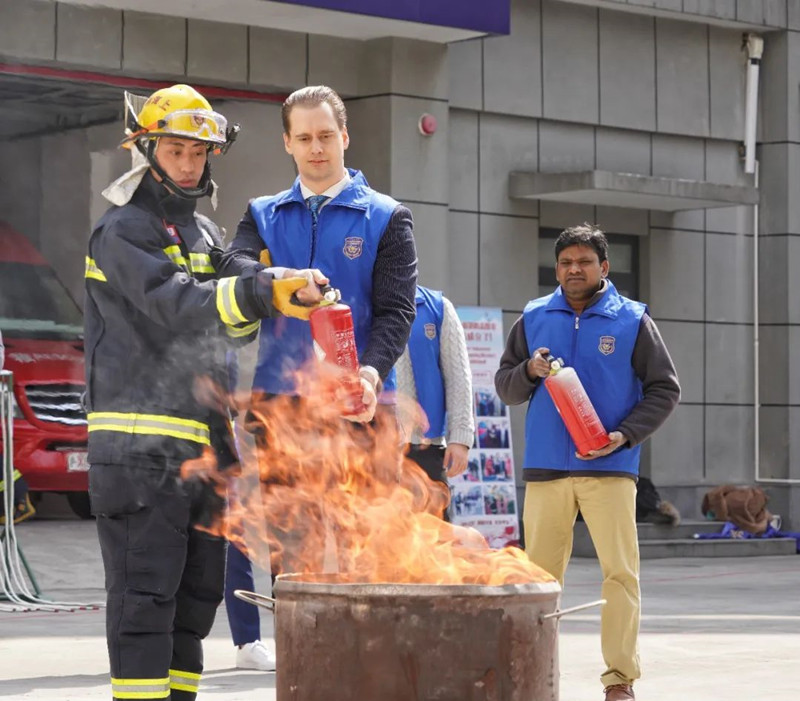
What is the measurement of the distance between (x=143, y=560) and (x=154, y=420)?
428 millimetres

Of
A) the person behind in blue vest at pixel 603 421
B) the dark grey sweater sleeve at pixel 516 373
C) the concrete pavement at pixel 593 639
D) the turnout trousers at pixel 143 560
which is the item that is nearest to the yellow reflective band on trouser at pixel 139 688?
the turnout trousers at pixel 143 560

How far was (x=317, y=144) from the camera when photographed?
5.92m

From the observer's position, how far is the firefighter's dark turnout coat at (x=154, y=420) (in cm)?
540

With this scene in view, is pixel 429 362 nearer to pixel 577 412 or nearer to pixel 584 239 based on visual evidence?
pixel 584 239

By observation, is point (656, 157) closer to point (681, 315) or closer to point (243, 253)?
point (681, 315)

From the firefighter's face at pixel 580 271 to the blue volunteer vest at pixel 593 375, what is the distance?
Answer: 72 mm

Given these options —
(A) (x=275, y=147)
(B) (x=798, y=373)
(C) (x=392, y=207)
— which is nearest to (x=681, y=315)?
(B) (x=798, y=373)

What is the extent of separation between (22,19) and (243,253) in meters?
8.45

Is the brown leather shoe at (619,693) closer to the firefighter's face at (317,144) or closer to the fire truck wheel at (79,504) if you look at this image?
the firefighter's face at (317,144)

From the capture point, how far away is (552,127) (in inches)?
675

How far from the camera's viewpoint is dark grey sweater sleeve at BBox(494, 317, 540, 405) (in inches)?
296

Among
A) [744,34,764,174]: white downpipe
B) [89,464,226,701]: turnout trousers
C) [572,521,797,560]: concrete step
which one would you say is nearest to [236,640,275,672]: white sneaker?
[89,464,226,701]: turnout trousers

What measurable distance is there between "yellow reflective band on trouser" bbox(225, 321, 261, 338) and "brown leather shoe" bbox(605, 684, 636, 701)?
7.79ft

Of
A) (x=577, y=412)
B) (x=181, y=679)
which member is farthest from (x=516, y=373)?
(x=181, y=679)
